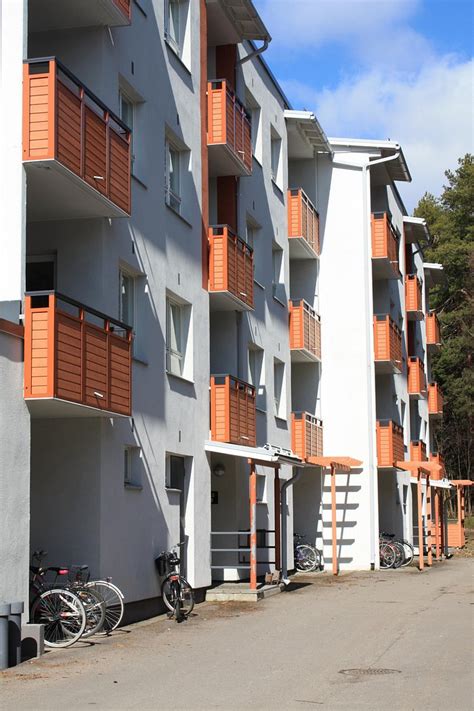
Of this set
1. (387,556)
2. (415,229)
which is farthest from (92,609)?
(415,229)

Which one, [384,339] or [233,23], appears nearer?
[233,23]

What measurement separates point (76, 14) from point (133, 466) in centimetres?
723

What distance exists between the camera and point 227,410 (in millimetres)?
22953

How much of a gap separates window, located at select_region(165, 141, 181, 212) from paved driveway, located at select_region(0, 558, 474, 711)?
772cm

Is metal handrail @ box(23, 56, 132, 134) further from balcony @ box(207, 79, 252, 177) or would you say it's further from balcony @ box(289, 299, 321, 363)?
balcony @ box(289, 299, 321, 363)

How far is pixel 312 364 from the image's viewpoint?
3444 cm

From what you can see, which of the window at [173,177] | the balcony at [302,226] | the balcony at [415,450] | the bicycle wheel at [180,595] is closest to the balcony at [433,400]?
the balcony at [415,450]

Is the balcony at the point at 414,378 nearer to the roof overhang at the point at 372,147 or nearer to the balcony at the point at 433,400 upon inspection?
the balcony at the point at 433,400

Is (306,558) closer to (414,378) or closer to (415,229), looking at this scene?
(414,378)

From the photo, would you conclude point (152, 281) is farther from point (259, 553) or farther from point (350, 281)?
point (350, 281)

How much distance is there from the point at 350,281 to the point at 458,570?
30.4 feet

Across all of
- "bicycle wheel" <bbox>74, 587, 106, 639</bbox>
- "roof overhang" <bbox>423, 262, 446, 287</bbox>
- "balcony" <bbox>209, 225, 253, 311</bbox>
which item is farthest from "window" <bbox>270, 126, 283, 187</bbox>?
"roof overhang" <bbox>423, 262, 446, 287</bbox>

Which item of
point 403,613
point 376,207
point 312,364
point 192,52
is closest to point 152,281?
point 192,52

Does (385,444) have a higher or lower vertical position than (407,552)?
higher
